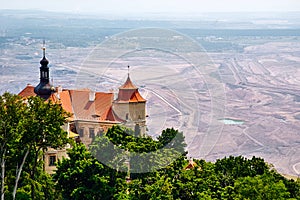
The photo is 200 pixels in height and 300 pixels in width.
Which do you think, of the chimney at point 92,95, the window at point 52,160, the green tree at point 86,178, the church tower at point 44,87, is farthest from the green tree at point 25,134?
the chimney at point 92,95

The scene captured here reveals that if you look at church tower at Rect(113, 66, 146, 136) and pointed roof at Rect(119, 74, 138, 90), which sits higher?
pointed roof at Rect(119, 74, 138, 90)

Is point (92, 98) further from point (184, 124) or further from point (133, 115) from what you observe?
point (184, 124)

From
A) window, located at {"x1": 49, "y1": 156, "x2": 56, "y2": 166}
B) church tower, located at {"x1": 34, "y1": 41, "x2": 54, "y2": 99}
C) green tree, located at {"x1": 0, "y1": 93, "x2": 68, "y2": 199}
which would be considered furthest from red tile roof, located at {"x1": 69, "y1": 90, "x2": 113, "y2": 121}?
green tree, located at {"x1": 0, "y1": 93, "x2": 68, "y2": 199}

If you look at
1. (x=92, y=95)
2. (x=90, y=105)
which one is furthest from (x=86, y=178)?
(x=92, y=95)

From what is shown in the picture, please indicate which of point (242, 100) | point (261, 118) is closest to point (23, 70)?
point (242, 100)

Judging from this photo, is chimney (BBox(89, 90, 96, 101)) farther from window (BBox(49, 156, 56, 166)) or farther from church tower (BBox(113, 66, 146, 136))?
window (BBox(49, 156, 56, 166))

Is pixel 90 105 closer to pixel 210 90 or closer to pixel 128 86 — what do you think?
pixel 128 86

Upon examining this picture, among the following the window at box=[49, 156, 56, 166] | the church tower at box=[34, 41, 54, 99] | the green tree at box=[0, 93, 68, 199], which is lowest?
the window at box=[49, 156, 56, 166]

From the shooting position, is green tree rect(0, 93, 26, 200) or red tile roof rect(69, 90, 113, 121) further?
red tile roof rect(69, 90, 113, 121)

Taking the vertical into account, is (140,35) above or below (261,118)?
above
